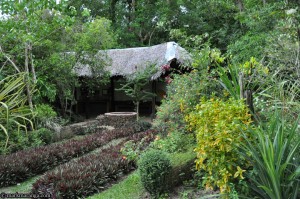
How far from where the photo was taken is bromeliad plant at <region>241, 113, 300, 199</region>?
3.12 meters

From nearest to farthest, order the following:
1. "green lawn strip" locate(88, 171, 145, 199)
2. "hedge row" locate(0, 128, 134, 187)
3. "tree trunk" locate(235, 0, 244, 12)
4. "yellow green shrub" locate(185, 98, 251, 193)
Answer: "yellow green shrub" locate(185, 98, 251, 193), "green lawn strip" locate(88, 171, 145, 199), "hedge row" locate(0, 128, 134, 187), "tree trunk" locate(235, 0, 244, 12)

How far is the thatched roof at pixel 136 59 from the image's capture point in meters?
14.1

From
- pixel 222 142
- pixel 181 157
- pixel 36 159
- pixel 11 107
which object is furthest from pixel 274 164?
pixel 36 159

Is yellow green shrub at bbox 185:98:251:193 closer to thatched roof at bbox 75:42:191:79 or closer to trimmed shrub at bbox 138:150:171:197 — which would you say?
trimmed shrub at bbox 138:150:171:197

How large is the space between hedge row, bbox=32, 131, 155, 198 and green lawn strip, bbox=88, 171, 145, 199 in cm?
21

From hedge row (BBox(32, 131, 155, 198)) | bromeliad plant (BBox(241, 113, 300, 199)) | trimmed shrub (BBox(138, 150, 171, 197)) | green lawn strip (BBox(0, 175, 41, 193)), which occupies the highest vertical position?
bromeliad plant (BBox(241, 113, 300, 199))

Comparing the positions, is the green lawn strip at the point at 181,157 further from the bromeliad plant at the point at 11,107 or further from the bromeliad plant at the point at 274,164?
the bromeliad plant at the point at 11,107

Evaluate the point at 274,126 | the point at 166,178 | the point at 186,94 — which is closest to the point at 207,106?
the point at 274,126

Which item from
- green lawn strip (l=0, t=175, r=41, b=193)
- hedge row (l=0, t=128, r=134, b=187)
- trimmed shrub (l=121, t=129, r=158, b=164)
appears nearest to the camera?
green lawn strip (l=0, t=175, r=41, b=193)

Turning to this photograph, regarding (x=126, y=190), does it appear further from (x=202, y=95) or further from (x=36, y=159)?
(x=36, y=159)

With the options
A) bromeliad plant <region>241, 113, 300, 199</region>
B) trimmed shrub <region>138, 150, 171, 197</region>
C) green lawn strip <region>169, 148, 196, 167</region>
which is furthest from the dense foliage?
trimmed shrub <region>138, 150, 171, 197</region>

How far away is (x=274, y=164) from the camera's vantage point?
3201 mm

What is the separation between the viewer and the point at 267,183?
10.7ft

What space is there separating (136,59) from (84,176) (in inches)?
432
